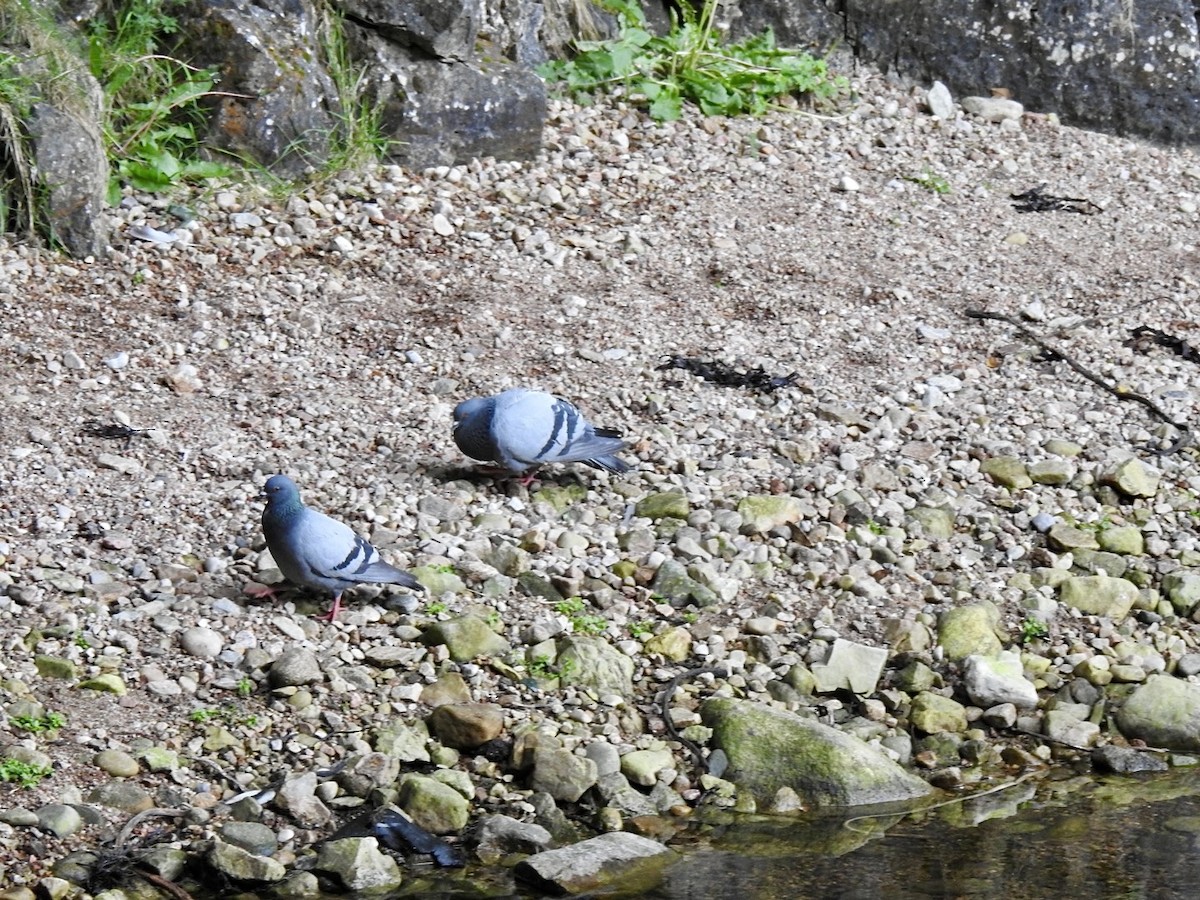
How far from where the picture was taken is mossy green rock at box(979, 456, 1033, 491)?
504cm

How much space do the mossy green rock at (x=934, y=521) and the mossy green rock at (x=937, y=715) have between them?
82 cm

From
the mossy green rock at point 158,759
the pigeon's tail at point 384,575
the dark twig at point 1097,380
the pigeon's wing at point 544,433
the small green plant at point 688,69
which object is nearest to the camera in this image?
the mossy green rock at point 158,759

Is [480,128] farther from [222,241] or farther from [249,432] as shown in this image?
[249,432]

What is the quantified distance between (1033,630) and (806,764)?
104cm

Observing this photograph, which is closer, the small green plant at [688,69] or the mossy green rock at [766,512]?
the mossy green rock at [766,512]

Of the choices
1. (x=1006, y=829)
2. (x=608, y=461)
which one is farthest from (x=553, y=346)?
(x=1006, y=829)

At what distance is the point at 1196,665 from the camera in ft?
14.0

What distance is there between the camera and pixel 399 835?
3379 mm

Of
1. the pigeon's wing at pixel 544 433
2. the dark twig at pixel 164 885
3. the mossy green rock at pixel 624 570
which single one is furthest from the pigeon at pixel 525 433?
the dark twig at pixel 164 885

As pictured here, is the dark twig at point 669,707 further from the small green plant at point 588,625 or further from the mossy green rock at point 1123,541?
the mossy green rock at point 1123,541

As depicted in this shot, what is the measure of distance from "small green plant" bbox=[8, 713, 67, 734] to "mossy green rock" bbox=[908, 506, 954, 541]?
2613 millimetres

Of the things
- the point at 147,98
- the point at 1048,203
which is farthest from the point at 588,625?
the point at 1048,203

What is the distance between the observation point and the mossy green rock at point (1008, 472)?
5.04 meters

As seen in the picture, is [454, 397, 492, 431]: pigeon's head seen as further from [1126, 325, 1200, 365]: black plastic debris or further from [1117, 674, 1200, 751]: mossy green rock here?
[1126, 325, 1200, 365]: black plastic debris
